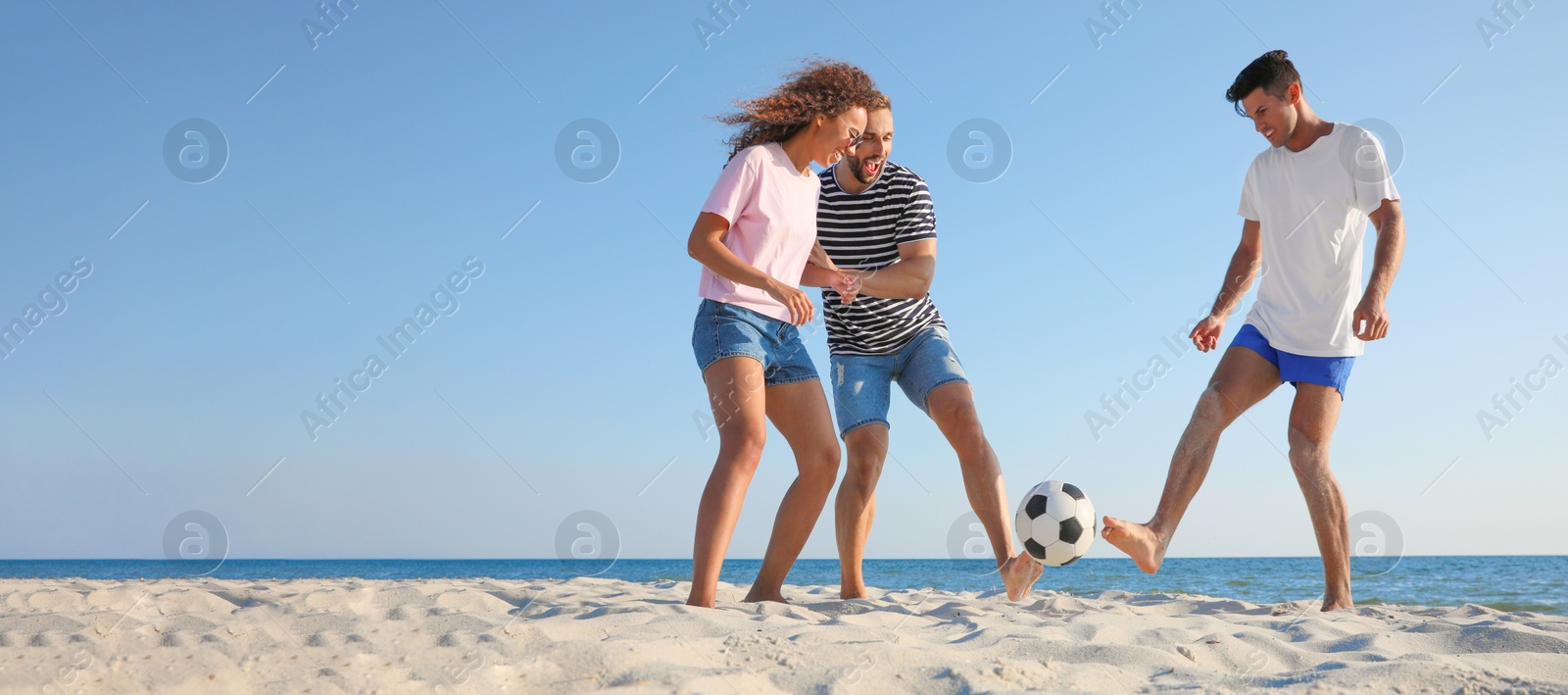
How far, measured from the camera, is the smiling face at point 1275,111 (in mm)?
3701

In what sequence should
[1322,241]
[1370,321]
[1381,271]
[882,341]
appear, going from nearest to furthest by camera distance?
[1370,321], [1381,271], [1322,241], [882,341]

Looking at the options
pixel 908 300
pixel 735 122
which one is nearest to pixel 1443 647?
pixel 908 300

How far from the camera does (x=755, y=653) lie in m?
2.08

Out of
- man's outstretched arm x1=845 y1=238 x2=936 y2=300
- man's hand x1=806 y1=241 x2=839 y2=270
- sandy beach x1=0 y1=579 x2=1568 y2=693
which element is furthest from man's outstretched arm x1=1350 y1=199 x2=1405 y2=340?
man's hand x1=806 y1=241 x2=839 y2=270

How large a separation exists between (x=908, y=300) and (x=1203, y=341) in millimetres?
1164

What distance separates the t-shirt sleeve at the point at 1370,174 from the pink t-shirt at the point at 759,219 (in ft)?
7.07

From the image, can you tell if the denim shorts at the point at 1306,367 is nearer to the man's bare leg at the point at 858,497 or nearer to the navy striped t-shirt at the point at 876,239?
the navy striped t-shirt at the point at 876,239

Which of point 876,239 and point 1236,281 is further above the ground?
point 876,239

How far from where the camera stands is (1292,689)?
5.84ft

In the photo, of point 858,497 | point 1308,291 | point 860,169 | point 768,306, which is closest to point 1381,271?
point 1308,291

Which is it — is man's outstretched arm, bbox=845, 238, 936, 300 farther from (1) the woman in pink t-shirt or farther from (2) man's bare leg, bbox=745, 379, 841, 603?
(2) man's bare leg, bbox=745, 379, 841, 603

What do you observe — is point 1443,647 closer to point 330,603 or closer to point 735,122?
point 735,122

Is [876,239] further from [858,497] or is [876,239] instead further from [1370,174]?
[1370,174]

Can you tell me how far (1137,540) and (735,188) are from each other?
177cm
